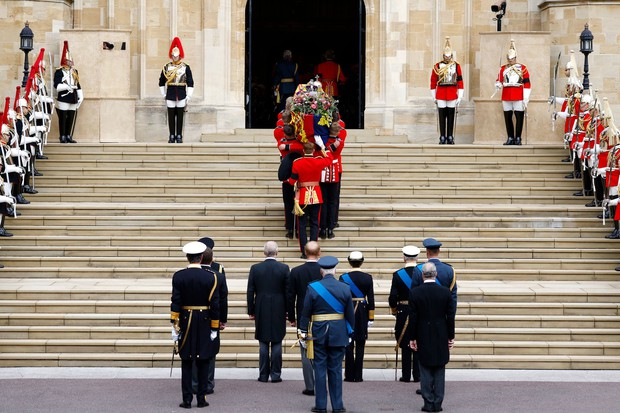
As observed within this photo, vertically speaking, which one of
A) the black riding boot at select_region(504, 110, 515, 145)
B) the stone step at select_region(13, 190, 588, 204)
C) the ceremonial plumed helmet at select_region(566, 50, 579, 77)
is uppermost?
the ceremonial plumed helmet at select_region(566, 50, 579, 77)

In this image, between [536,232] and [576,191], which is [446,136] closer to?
[576,191]

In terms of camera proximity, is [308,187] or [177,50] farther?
[177,50]

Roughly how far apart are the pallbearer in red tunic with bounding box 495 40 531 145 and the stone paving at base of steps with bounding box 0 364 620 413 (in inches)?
370

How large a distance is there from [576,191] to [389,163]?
3260mm

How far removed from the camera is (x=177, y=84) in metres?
24.5

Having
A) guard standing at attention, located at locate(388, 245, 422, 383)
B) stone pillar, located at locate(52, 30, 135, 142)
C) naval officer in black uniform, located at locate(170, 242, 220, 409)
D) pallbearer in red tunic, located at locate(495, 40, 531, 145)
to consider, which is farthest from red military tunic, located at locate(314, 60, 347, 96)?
naval officer in black uniform, located at locate(170, 242, 220, 409)

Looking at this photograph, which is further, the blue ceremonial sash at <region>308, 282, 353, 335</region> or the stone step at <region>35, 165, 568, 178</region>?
the stone step at <region>35, 165, 568, 178</region>

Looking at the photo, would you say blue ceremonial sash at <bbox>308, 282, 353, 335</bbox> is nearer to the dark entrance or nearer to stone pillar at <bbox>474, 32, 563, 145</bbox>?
stone pillar at <bbox>474, 32, 563, 145</bbox>

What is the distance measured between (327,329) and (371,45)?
14.6 meters

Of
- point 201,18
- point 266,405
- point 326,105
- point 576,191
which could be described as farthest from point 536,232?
point 201,18

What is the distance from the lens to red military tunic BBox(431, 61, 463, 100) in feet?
81.8

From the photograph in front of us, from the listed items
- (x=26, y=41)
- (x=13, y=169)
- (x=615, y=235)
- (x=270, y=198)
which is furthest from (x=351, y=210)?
(x=26, y=41)

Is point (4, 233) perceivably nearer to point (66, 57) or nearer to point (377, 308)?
point (66, 57)

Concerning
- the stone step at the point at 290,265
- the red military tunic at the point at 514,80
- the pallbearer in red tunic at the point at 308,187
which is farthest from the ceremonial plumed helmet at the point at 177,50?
the stone step at the point at 290,265
